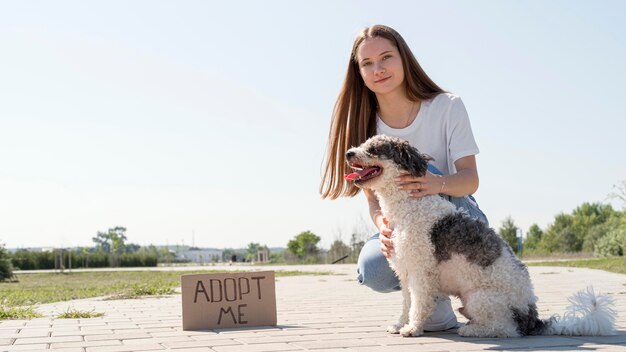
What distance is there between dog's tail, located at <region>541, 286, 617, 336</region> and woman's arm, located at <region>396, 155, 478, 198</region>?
98 centimetres

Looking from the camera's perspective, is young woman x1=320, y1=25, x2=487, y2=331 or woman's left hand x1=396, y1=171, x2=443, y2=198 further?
young woman x1=320, y1=25, x2=487, y2=331

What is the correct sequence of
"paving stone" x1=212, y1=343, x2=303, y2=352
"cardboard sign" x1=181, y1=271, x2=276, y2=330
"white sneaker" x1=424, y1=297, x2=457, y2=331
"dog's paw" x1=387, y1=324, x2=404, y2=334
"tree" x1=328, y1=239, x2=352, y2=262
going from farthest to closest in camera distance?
1. "tree" x1=328, y1=239, x2=352, y2=262
2. "cardboard sign" x1=181, y1=271, x2=276, y2=330
3. "white sneaker" x1=424, y1=297, x2=457, y2=331
4. "dog's paw" x1=387, y1=324, x2=404, y2=334
5. "paving stone" x1=212, y1=343, x2=303, y2=352

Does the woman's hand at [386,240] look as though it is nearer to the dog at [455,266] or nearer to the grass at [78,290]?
the dog at [455,266]

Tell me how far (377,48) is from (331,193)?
47.3 inches

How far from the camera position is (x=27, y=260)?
37531 millimetres

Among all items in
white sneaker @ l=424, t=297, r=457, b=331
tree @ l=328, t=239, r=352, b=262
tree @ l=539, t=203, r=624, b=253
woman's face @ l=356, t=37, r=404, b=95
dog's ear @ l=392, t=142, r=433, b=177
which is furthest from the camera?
tree @ l=539, t=203, r=624, b=253

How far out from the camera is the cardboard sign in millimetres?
5062

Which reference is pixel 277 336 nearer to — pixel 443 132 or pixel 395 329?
pixel 395 329

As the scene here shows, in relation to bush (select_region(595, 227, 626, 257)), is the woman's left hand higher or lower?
higher

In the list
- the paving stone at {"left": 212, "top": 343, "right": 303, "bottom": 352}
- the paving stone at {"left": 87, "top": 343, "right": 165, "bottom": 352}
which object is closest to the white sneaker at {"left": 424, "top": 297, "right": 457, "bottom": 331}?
the paving stone at {"left": 212, "top": 343, "right": 303, "bottom": 352}

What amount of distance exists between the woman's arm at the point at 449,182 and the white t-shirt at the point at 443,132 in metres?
0.08

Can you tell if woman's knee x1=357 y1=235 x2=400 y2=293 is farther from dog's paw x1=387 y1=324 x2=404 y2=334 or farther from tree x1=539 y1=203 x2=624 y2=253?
tree x1=539 y1=203 x2=624 y2=253

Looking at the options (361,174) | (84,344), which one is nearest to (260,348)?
(84,344)

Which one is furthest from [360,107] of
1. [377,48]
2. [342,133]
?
[377,48]
